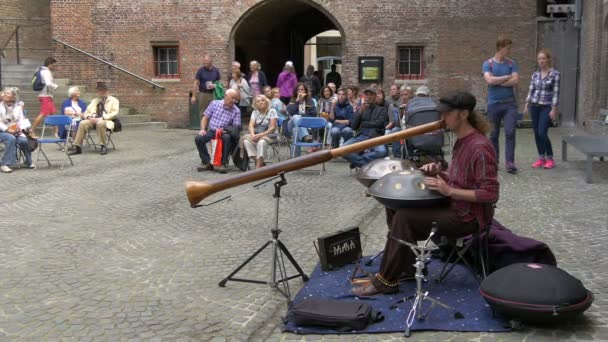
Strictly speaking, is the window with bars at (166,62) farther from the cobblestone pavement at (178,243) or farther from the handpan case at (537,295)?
the handpan case at (537,295)

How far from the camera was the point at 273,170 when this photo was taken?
4.66 meters

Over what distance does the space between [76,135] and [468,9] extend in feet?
40.3

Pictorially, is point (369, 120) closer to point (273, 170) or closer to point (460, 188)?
point (460, 188)

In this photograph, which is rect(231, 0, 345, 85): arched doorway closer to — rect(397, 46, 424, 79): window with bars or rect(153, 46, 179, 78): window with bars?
rect(153, 46, 179, 78): window with bars

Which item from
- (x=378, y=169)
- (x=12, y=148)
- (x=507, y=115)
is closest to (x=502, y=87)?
(x=507, y=115)

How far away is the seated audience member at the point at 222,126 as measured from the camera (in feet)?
37.6

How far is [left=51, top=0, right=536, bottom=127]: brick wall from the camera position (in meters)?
20.0

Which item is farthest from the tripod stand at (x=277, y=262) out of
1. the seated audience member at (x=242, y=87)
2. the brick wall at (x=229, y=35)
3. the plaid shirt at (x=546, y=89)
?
the brick wall at (x=229, y=35)

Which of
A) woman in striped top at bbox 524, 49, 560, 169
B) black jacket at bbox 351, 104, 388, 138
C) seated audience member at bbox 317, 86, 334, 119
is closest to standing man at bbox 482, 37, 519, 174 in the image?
woman in striped top at bbox 524, 49, 560, 169

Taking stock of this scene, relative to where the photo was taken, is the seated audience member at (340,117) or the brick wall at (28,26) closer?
the seated audience member at (340,117)

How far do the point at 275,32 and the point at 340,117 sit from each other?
48.5ft

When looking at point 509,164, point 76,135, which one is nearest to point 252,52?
point 76,135

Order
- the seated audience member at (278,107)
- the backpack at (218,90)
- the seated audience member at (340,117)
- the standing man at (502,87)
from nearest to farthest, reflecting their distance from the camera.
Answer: the standing man at (502,87) < the seated audience member at (340,117) < the seated audience member at (278,107) < the backpack at (218,90)

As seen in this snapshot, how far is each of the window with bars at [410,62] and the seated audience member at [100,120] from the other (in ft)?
31.7
